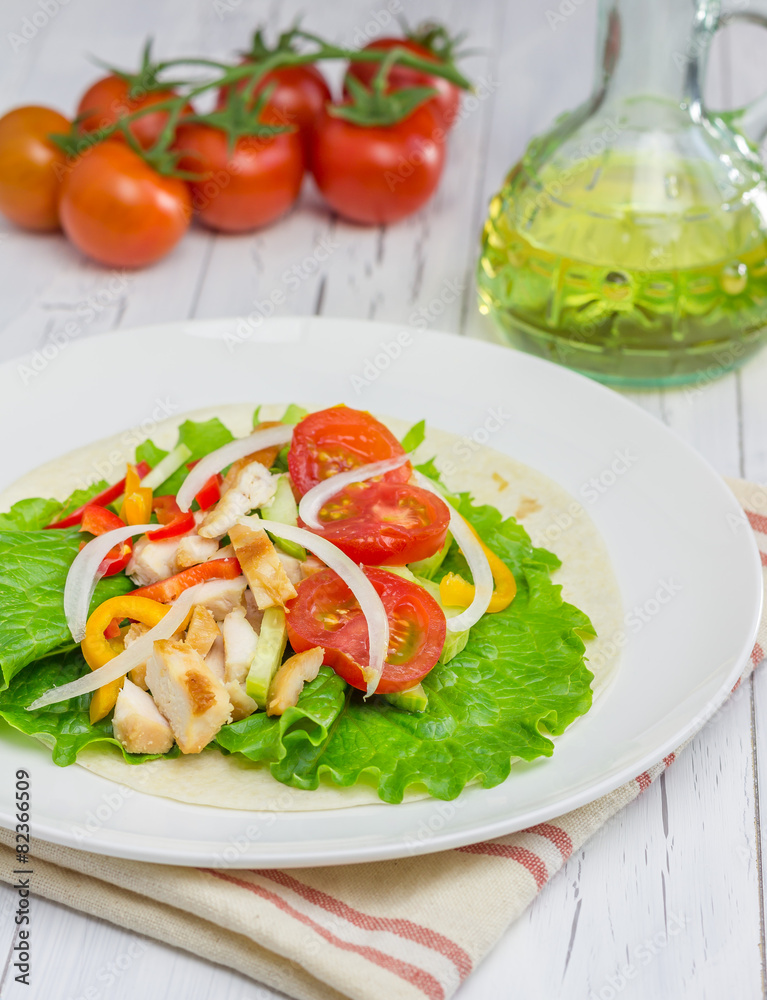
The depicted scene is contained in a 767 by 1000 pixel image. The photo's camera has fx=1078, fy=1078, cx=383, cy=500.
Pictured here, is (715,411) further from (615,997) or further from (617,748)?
(615,997)

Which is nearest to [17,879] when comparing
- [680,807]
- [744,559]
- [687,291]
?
[680,807]

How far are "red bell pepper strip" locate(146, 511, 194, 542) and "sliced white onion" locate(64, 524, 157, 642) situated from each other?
0.02 metres

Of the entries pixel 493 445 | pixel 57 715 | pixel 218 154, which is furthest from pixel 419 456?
pixel 218 154

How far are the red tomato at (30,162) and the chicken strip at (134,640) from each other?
9.08 feet

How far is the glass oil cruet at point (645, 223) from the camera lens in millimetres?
3566

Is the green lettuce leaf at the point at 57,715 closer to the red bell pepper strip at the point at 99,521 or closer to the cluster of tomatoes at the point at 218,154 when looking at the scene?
the red bell pepper strip at the point at 99,521

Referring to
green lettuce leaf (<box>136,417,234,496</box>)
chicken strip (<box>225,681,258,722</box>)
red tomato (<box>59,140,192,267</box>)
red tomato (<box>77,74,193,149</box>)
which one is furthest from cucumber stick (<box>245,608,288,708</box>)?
red tomato (<box>77,74,193,149</box>)

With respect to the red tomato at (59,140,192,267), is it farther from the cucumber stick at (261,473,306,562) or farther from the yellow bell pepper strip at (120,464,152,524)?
the cucumber stick at (261,473,306,562)

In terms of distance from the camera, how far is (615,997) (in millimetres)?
2125

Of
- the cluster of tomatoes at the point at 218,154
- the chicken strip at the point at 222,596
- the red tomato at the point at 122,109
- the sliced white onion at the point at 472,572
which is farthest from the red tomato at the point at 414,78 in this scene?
the chicken strip at the point at 222,596

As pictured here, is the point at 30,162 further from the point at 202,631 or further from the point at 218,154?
the point at 202,631

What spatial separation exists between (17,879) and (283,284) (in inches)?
115

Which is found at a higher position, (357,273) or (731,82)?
(731,82)

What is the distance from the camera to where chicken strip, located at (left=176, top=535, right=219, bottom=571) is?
2619 mm
